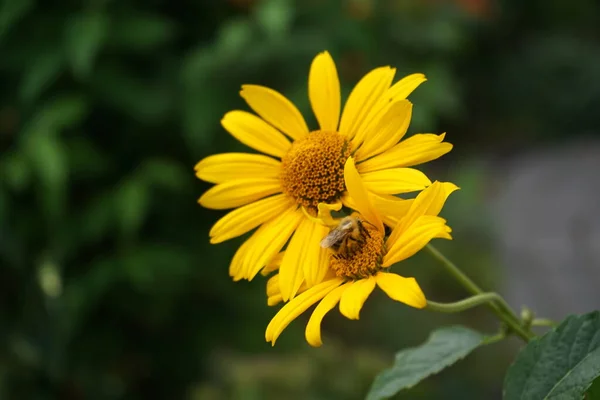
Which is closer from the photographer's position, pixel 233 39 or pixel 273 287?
pixel 273 287

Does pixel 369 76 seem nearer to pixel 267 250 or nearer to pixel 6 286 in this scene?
pixel 267 250

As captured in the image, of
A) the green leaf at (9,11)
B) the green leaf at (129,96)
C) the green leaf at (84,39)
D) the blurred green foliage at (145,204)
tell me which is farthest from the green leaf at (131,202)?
the green leaf at (9,11)

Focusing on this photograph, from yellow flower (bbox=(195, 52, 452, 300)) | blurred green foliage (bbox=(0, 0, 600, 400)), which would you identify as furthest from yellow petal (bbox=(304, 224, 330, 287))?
blurred green foliage (bbox=(0, 0, 600, 400))

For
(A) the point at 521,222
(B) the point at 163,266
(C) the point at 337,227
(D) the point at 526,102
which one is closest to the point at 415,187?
(C) the point at 337,227

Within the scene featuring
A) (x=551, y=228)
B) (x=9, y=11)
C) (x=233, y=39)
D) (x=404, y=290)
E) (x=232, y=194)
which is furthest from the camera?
(x=551, y=228)

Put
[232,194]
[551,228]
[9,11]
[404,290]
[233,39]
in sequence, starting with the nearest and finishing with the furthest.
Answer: [404,290]
[232,194]
[9,11]
[233,39]
[551,228]

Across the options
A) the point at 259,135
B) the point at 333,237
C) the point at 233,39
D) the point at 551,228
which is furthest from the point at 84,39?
the point at 551,228

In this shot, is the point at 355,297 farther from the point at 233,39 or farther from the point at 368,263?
the point at 233,39

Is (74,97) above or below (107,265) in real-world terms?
above
